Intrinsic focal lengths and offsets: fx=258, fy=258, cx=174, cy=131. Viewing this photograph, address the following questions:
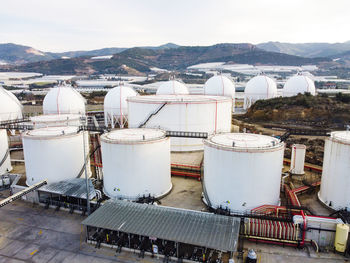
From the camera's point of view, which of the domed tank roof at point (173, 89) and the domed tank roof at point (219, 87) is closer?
the domed tank roof at point (173, 89)

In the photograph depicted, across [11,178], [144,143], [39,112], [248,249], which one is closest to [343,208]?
[248,249]

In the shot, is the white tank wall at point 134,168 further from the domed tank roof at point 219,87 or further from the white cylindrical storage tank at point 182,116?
the domed tank roof at point 219,87

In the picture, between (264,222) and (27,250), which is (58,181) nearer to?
(27,250)

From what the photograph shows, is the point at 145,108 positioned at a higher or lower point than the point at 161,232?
higher

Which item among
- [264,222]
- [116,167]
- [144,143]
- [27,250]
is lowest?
[27,250]

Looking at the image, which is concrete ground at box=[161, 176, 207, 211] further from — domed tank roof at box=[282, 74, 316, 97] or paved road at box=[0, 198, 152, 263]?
domed tank roof at box=[282, 74, 316, 97]

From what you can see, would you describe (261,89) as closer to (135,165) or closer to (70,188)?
(135,165)

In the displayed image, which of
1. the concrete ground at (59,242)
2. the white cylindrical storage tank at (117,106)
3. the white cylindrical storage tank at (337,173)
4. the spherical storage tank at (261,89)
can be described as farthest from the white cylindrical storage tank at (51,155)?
the spherical storage tank at (261,89)
